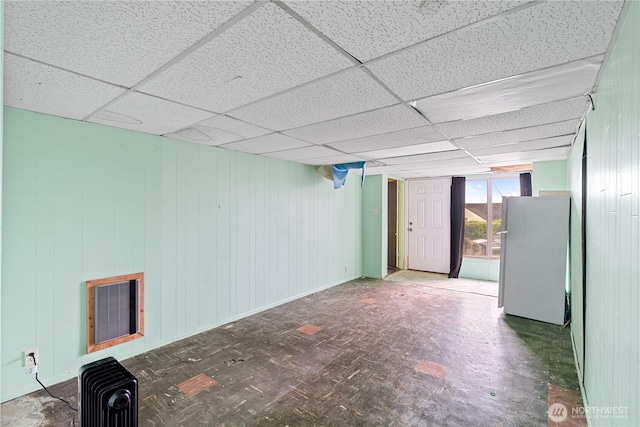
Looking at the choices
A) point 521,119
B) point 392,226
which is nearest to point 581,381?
point 521,119

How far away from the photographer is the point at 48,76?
1.72 m

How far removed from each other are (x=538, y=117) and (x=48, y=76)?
132 inches

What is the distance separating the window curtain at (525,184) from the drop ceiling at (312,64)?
2.91 m

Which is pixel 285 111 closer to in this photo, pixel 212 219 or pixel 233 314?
pixel 212 219

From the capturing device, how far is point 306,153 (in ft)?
12.7

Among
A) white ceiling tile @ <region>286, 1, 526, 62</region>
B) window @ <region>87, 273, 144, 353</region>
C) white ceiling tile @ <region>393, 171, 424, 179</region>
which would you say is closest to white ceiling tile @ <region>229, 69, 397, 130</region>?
white ceiling tile @ <region>286, 1, 526, 62</region>

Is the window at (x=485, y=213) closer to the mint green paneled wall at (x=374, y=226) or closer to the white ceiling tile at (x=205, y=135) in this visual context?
the mint green paneled wall at (x=374, y=226)

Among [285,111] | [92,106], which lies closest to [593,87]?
[285,111]

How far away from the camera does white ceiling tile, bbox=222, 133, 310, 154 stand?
3102 millimetres

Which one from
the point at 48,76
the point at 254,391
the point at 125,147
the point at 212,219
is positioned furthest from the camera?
the point at 212,219

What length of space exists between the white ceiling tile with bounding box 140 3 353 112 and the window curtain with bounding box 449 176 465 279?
5.29 meters

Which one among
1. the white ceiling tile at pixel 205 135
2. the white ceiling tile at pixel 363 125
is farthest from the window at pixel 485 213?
the white ceiling tile at pixel 205 135

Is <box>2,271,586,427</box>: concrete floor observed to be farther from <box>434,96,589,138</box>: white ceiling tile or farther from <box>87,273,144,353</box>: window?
<box>434,96,589,138</box>: white ceiling tile

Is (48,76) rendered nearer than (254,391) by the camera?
Yes
